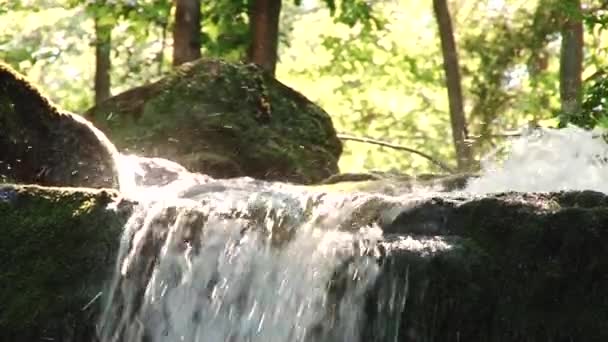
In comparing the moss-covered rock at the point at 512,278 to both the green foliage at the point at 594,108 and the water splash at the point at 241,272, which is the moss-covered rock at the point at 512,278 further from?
the green foliage at the point at 594,108

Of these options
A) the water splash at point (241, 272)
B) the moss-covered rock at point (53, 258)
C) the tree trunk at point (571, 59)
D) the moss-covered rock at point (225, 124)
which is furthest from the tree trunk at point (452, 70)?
the moss-covered rock at point (53, 258)

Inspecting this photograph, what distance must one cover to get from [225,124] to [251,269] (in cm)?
451

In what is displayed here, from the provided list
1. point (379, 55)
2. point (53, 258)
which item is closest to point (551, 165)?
point (53, 258)

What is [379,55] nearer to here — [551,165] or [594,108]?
[594,108]

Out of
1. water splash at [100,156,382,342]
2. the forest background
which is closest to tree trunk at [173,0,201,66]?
the forest background

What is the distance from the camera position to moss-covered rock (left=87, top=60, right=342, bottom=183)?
8891 millimetres

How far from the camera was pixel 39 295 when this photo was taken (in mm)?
4738

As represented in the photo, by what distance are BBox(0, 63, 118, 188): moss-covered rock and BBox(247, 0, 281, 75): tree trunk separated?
480 centimetres

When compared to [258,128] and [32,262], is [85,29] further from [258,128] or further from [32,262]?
[32,262]

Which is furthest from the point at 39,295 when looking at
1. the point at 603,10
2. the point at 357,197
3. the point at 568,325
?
the point at 603,10

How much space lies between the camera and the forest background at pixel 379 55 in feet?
36.7

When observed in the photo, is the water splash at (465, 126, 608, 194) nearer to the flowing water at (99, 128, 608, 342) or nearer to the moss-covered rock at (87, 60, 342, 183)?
the flowing water at (99, 128, 608, 342)

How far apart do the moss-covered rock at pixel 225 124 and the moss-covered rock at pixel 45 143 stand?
241 centimetres

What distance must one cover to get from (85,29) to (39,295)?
11.8 meters
